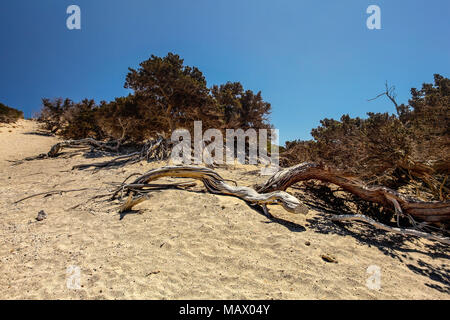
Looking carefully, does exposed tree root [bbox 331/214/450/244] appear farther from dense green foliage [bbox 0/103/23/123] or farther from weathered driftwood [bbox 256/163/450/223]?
dense green foliage [bbox 0/103/23/123]

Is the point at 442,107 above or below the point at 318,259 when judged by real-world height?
above

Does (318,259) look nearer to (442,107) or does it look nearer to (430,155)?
(430,155)

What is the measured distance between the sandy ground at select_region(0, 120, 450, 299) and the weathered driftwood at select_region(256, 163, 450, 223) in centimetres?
76

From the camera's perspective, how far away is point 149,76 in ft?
41.1

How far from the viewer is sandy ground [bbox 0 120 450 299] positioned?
246cm

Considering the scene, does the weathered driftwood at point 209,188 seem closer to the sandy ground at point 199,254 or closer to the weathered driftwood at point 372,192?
the sandy ground at point 199,254

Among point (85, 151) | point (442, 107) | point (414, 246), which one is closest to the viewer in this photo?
point (414, 246)

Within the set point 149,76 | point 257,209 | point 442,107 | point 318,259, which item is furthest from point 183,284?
point 149,76

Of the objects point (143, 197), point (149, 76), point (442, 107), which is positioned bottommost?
point (143, 197)

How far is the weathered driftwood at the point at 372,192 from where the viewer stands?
174 inches

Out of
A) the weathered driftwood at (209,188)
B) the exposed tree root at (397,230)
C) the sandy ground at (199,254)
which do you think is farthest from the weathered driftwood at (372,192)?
the weathered driftwood at (209,188)

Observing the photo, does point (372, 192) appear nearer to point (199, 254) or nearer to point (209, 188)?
point (209, 188)

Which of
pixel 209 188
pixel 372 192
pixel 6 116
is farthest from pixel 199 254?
pixel 6 116
